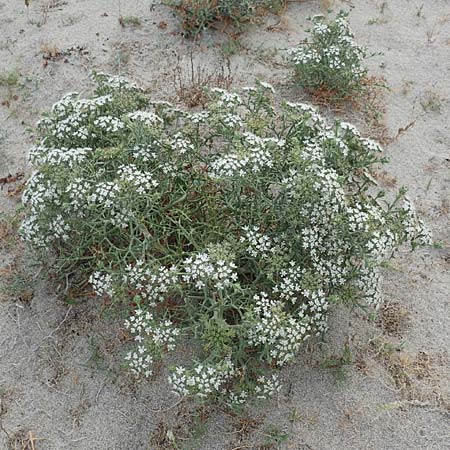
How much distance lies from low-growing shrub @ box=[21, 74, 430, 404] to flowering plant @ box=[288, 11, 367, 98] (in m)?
1.91

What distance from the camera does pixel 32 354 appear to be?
4.43 meters

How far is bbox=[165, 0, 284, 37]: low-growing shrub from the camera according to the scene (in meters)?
7.14

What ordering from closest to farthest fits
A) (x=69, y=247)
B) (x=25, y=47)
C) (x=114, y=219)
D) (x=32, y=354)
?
(x=114, y=219)
(x=32, y=354)
(x=69, y=247)
(x=25, y=47)

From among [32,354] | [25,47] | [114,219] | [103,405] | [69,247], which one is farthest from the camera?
[25,47]

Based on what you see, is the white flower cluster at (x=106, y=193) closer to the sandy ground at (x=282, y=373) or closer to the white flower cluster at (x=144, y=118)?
the white flower cluster at (x=144, y=118)

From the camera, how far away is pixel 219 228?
424 cm

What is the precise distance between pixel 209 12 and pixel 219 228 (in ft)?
12.9

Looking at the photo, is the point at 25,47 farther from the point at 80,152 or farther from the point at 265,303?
the point at 265,303

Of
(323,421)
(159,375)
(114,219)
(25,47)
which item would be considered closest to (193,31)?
(25,47)

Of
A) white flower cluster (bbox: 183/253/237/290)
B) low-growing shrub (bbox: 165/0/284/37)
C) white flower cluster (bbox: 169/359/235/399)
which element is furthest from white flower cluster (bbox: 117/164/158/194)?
low-growing shrub (bbox: 165/0/284/37)

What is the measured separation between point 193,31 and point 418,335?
460 cm

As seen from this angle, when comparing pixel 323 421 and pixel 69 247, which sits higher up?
pixel 69 247

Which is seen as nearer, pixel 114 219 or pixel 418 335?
pixel 114 219

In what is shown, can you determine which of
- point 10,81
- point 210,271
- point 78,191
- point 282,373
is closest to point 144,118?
point 78,191
